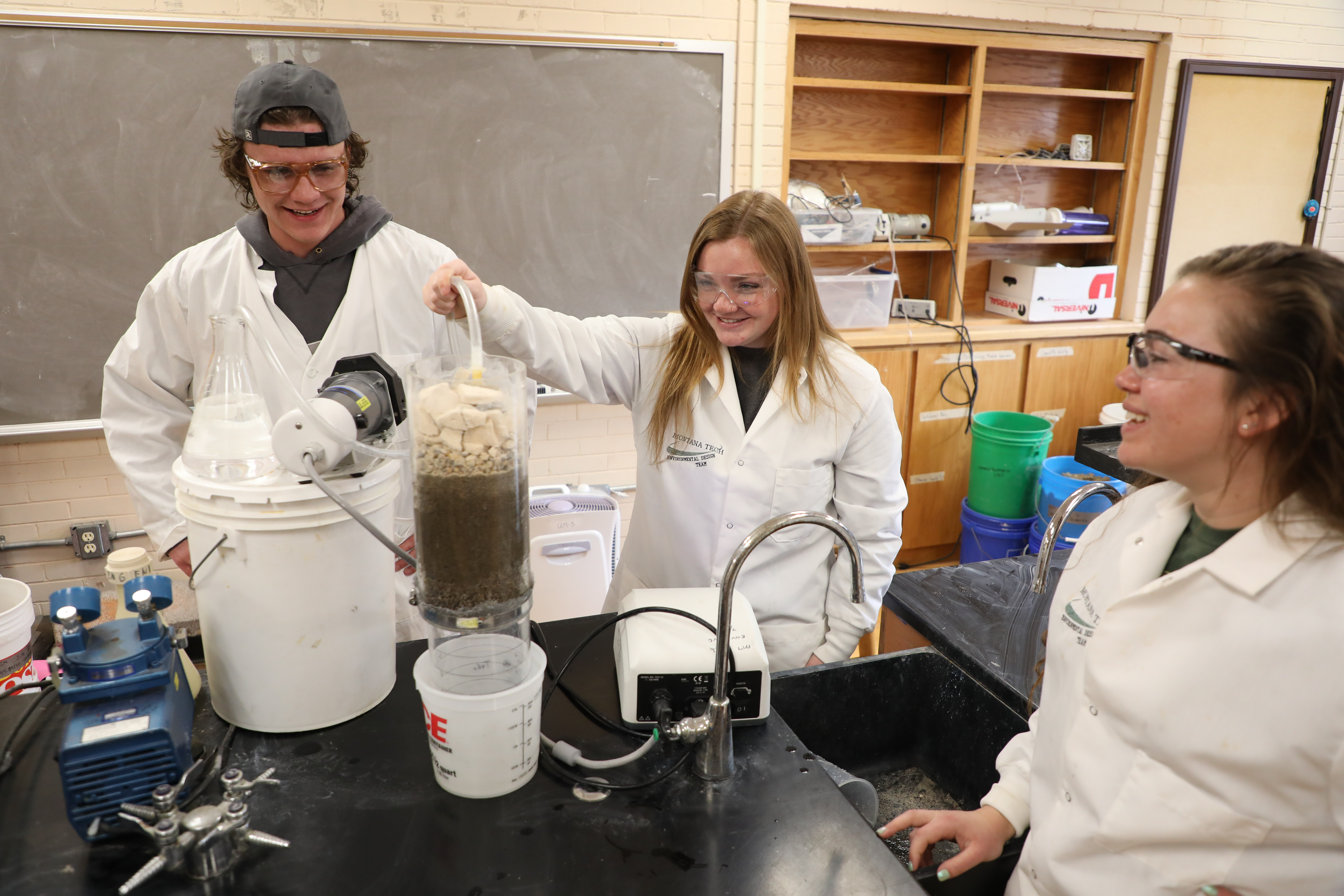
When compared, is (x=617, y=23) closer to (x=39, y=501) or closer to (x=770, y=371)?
(x=770, y=371)

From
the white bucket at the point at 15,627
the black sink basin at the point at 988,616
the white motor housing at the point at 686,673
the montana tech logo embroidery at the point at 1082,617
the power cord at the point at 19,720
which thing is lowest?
the white bucket at the point at 15,627

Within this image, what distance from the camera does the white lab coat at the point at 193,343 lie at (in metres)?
1.70

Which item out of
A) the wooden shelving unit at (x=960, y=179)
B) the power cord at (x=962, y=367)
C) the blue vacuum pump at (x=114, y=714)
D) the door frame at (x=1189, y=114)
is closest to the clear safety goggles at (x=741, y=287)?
the blue vacuum pump at (x=114, y=714)

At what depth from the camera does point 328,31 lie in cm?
278

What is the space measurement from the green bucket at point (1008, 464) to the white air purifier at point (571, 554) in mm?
1692

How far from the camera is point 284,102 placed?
1.53 meters

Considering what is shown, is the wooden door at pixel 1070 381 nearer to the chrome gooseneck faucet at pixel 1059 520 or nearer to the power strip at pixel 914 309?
the power strip at pixel 914 309

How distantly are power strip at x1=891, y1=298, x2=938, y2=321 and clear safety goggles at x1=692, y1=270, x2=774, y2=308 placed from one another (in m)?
2.51

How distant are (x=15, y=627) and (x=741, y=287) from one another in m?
2.20

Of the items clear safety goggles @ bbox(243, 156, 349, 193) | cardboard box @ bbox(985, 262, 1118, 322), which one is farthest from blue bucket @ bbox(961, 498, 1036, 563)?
clear safety goggles @ bbox(243, 156, 349, 193)

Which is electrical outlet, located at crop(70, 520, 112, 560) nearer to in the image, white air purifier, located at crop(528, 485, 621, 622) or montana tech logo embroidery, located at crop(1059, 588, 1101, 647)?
white air purifier, located at crop(528, 485, 621, 622)

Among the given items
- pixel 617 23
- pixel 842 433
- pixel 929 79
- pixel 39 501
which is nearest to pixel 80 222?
pixel 39 501

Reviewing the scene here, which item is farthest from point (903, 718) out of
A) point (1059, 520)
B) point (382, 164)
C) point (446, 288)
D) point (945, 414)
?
point (945, 414)

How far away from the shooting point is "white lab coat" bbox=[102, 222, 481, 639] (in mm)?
1704
